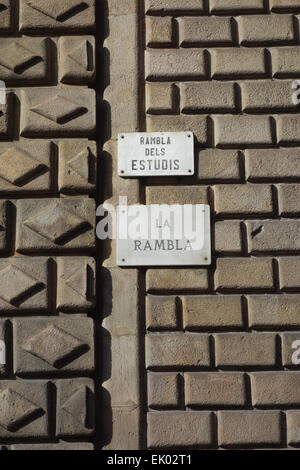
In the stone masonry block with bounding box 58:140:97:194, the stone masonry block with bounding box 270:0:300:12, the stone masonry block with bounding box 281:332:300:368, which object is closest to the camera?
the stone masonry block with bounding box 281:332:300:368

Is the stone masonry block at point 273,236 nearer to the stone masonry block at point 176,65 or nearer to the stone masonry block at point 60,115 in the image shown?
the stone masonry block at point 176,65

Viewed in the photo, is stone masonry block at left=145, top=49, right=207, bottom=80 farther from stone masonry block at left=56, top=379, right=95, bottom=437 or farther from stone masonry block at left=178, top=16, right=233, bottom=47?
stone masonry block at left=56, top=379, right=95, bottom=437

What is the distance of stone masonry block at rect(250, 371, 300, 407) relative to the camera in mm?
2645

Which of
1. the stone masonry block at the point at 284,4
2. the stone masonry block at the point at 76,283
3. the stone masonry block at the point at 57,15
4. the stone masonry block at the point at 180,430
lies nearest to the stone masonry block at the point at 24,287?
the stone masonry block at the point at 76,283

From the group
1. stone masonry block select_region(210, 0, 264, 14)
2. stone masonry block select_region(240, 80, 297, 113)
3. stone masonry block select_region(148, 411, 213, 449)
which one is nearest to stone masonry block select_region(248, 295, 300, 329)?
stone masonry block select_region(148, 411, 213, 449)

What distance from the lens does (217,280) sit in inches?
108

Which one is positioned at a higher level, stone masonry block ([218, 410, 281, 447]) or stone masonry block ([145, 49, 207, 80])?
stone masonry block ([145, 49, 207, 80])

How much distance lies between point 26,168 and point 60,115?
291 mm

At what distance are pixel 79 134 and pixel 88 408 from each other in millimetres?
1209

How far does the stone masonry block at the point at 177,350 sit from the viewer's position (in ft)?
8.78

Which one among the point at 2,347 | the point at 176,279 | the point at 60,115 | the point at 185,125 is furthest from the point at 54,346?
the point at 185,125

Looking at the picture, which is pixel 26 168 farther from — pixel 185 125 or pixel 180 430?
pixel 180 430

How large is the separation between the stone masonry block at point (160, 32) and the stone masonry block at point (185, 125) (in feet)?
1.23
